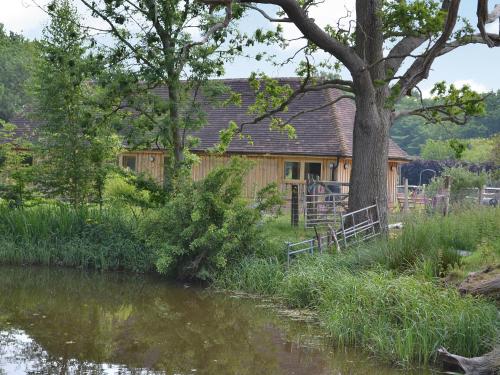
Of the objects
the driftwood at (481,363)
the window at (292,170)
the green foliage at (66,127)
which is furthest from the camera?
the window at (292,170)

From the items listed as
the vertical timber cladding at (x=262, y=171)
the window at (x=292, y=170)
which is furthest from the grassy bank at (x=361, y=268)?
the window at (x=292, y=170)

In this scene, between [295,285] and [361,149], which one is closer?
[295,285]

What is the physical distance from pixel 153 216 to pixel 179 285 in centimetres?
151

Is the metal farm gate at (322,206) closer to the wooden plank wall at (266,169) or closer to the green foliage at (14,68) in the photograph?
the wooden plank wall at (266,169)

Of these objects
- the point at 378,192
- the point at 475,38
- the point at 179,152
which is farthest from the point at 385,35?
the point at 179,152

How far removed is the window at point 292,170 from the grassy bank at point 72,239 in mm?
10536

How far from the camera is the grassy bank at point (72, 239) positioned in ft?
53.1

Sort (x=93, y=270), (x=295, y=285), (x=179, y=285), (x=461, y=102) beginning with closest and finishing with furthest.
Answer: (x=295, y=285)
(x=179, y=285)
(x=93, y=270)
(x=461, y=102)

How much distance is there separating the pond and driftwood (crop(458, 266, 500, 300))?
67.6 inches

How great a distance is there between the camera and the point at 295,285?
12.4m

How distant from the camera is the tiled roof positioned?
85.8 feet

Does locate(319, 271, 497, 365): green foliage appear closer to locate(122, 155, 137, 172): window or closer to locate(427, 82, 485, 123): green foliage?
locate(427, 82, 485, 123): green foliage

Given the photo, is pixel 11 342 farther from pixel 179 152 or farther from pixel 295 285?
pixel 179 152

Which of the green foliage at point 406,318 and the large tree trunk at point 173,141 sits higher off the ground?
the large tree trunk at point 173,141
